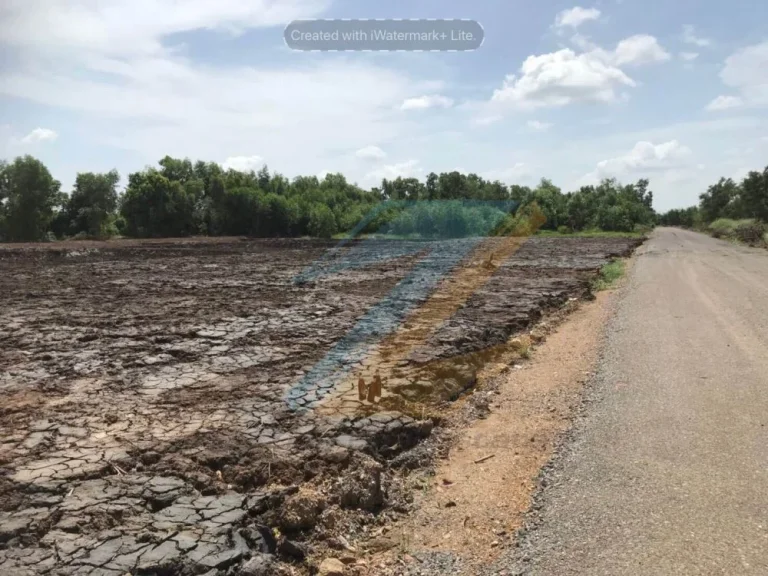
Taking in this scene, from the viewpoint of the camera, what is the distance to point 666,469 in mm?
4684

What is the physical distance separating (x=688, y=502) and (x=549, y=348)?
18.6 feet

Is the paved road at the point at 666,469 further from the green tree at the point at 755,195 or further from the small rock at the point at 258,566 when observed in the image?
the green tree at the point at 755,195

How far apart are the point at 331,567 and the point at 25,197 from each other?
59.9 m

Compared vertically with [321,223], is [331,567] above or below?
below

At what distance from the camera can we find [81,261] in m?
27.0

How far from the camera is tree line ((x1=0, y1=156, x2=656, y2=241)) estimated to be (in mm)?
53469

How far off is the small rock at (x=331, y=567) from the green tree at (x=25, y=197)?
194 ft

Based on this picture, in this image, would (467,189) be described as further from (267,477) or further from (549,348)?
(267,477)

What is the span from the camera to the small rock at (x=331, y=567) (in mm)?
3684

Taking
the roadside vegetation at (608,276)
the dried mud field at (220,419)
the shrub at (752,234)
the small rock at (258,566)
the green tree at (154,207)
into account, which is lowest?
the small rock at (258,566)

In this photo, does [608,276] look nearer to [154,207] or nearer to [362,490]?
[362,490]

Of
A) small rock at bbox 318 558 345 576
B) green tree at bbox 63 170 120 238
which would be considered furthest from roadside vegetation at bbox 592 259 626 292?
green tree at bbox 63 170 120 238

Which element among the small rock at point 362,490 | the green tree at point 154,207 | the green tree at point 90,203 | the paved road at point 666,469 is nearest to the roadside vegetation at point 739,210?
the paved road at point 666,469

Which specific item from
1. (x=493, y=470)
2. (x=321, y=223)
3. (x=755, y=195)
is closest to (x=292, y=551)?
(x=493, y=470)
